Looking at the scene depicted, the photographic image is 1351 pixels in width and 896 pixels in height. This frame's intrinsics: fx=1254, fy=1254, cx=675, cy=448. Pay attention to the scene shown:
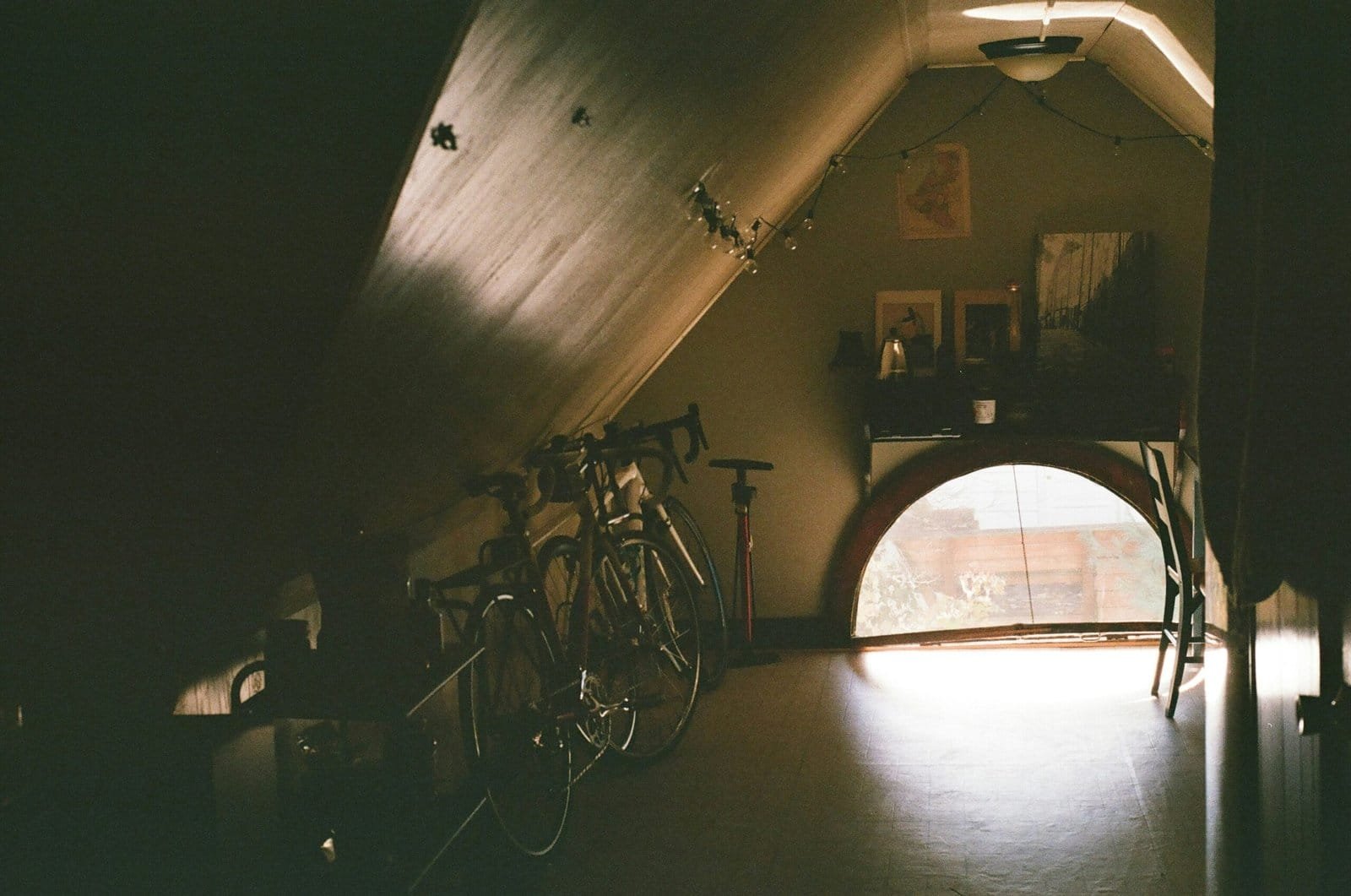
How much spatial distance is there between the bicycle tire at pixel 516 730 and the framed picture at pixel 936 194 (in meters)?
2.85

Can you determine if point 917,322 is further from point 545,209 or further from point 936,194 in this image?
point 545,209

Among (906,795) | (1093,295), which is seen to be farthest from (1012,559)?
(906,795)

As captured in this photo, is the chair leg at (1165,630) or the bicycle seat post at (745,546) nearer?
the chair leg at (1165,630)

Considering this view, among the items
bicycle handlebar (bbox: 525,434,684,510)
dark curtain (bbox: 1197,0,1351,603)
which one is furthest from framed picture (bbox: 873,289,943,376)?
dark curtain (bbox: 1197,0,1351,603)

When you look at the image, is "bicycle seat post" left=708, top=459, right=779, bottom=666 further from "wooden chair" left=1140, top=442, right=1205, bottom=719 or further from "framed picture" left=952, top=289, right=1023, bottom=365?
"wooden chair" left=1140, top=442, right=1205, bottom=719

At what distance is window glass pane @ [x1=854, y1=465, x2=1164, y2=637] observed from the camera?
5828 millimetres

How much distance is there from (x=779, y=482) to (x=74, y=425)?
4360 millimetres

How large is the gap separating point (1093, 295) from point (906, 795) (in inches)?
Result: 103

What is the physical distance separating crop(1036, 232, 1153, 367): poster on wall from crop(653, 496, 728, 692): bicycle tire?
176 centimetres

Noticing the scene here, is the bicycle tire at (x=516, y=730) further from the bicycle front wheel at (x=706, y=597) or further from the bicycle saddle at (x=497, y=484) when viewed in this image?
the bicycle front wheel at (x=706, y=597)

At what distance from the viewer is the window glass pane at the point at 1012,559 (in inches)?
229

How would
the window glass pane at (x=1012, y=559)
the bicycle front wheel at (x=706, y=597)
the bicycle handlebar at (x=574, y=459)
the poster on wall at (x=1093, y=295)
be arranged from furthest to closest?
the window glass pane at (x=1012, y=559) → the poster on wall at (x=1093, y=295) → the bicycle front wheel at (x=706, y=597) → the bicycle handlebar at (x=574, y=459)

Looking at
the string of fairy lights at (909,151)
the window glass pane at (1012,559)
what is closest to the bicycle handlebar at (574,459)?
the string of fairy lights at (909,151)

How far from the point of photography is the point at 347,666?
89.3 inches
